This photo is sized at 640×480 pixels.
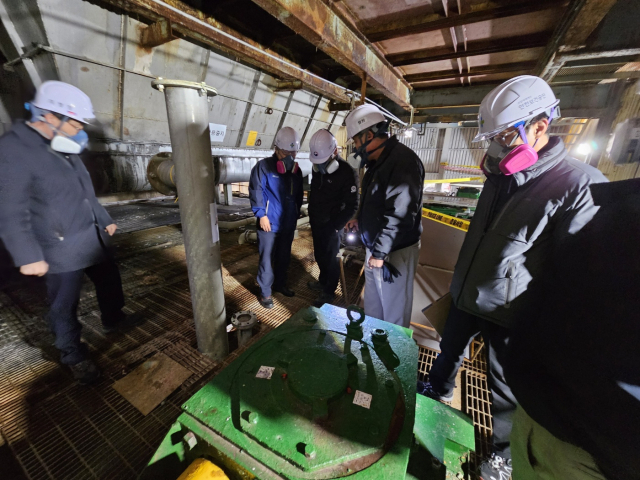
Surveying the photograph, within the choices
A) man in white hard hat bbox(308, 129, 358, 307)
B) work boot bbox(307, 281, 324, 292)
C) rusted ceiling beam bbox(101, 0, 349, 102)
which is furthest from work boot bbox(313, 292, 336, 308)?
rusted ceiling beam bbox(101, 0, 349, 102)

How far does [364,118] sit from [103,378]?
294cm

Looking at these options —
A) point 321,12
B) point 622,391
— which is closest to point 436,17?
point 321,12

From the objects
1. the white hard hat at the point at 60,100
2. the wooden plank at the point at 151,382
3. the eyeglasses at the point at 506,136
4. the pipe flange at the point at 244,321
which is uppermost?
the white hard hat at the point at 60,100

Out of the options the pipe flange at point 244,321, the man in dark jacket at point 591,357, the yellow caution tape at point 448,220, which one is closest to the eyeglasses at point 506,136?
the man in dark jacket at point 591,357

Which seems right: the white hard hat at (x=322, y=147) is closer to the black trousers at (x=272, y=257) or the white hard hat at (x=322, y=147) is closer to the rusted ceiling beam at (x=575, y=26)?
the black trousers at (x=272, y=257)

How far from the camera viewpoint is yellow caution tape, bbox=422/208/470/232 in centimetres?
248

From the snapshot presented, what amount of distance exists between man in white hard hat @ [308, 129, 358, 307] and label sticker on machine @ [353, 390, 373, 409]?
7.39 ft

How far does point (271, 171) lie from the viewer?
9.70ft

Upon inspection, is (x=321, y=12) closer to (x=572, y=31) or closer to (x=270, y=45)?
(x=572, y=31)

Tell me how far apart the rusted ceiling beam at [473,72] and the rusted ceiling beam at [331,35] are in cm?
89

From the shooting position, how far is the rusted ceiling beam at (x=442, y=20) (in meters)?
2.62

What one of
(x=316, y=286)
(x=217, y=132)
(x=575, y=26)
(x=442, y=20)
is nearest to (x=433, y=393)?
(x=316, y=286)

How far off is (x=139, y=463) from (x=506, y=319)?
2260 millimetres

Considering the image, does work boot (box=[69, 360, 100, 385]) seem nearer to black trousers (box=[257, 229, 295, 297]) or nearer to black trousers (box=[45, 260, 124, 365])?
black trousers (box=[45, 260, 124, 365])
